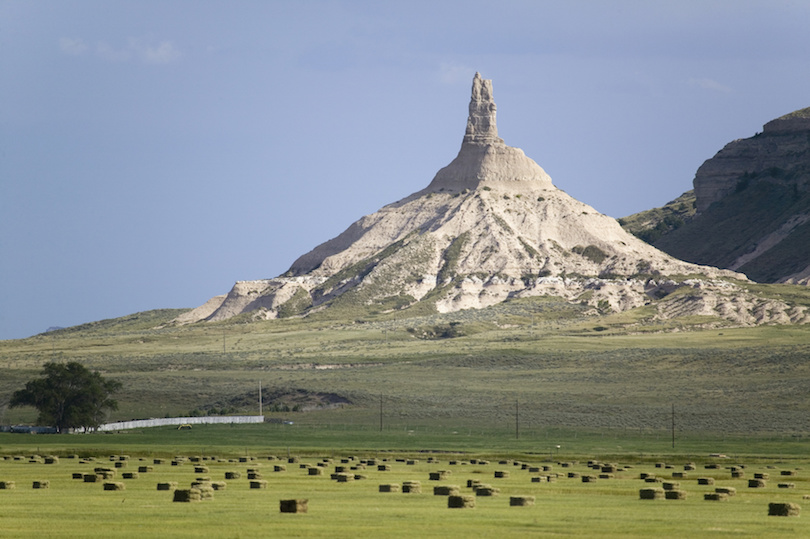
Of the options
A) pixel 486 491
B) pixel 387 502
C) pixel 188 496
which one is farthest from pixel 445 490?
pixel 188 496

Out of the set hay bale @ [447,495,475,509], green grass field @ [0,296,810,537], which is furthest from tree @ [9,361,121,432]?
hay bale @ [447,495,475,509]

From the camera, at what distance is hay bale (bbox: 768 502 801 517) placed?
32.2 meters

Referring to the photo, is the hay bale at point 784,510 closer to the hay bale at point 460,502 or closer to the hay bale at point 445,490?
the hay bale at point 460,502

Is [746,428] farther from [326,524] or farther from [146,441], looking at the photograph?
[326,524]

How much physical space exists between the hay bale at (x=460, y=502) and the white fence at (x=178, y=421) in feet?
226

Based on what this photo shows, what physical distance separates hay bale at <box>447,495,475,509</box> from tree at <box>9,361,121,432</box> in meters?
68.5

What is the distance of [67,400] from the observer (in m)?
98.9

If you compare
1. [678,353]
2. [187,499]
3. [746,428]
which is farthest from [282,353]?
[187,499]

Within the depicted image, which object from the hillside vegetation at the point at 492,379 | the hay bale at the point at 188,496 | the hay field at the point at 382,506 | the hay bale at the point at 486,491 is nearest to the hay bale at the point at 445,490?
the hay field at the point at 382,506

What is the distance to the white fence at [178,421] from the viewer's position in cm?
10262

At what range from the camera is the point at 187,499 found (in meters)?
34.8

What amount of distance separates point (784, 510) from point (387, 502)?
34.4 feet

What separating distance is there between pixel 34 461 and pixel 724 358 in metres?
108

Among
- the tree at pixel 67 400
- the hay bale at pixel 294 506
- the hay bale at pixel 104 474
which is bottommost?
the hay bale at pixel 294 506
